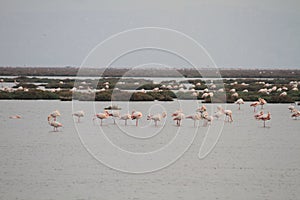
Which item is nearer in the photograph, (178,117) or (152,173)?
(152,173)

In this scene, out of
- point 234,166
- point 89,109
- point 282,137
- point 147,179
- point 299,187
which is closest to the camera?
point 299,187

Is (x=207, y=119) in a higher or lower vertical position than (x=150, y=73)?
lower

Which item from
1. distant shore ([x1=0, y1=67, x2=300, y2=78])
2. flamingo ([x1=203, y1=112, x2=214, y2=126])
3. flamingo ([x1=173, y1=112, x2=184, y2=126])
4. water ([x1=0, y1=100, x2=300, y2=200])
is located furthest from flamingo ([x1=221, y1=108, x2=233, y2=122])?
distant shore ([x1=0, y1=67, x2=300, y2=78])

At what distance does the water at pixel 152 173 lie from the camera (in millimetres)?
11891

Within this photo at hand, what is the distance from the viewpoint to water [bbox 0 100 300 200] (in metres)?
11.9

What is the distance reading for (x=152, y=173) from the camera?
13.8m

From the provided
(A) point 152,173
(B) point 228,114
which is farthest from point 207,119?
(A) point 152,173

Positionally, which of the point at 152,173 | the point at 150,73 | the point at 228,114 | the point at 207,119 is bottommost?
the point at 152,173

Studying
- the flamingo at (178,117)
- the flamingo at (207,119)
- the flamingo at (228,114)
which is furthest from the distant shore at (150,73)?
the flamingo at (178,117)

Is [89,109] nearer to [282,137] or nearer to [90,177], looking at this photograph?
[282,137]

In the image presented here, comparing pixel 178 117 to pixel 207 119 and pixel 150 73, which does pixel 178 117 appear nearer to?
pixel 207 119

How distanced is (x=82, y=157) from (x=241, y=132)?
243 inches

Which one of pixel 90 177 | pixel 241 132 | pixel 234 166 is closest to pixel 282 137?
pixel 241 132

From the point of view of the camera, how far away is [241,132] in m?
19.8
